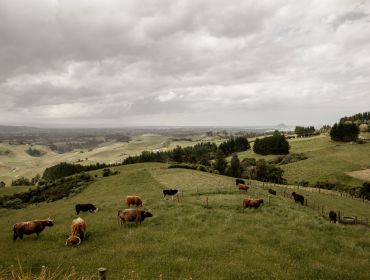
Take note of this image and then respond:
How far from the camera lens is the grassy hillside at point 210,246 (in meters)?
19.8

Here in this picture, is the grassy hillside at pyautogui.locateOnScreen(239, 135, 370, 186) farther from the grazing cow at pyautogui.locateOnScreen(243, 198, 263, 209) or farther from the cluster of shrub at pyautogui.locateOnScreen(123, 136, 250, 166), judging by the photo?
the grazing cow at pyautogui.locateOnScreen(243, 198, 263, 209)

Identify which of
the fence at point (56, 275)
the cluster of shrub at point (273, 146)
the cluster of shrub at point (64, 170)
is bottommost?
the cluster of shrub at point (64, 170)

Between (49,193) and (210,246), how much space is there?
67018 mm

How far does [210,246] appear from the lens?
23.8 meters

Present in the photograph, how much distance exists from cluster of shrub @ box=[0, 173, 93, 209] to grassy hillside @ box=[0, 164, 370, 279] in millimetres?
39565

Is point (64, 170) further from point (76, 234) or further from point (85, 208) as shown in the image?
point (76, 234)

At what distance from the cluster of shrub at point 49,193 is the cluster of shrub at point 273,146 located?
106 metres

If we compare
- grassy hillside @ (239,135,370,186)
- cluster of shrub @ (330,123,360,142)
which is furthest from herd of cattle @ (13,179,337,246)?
cluster of shrub @ (330,123,360,142)

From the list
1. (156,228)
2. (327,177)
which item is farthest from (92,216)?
(327,177)

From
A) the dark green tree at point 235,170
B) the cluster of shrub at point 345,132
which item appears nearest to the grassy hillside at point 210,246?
the dark green tree at point 235,170

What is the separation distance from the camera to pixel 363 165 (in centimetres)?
11800

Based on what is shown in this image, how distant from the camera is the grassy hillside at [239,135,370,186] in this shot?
109 meters

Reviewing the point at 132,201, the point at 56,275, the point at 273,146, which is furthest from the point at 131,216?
the point at 273,146

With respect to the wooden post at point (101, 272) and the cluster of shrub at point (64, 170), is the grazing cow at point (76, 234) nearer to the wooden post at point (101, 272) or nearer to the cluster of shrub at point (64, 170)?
the wooden post at point (101, 272)
